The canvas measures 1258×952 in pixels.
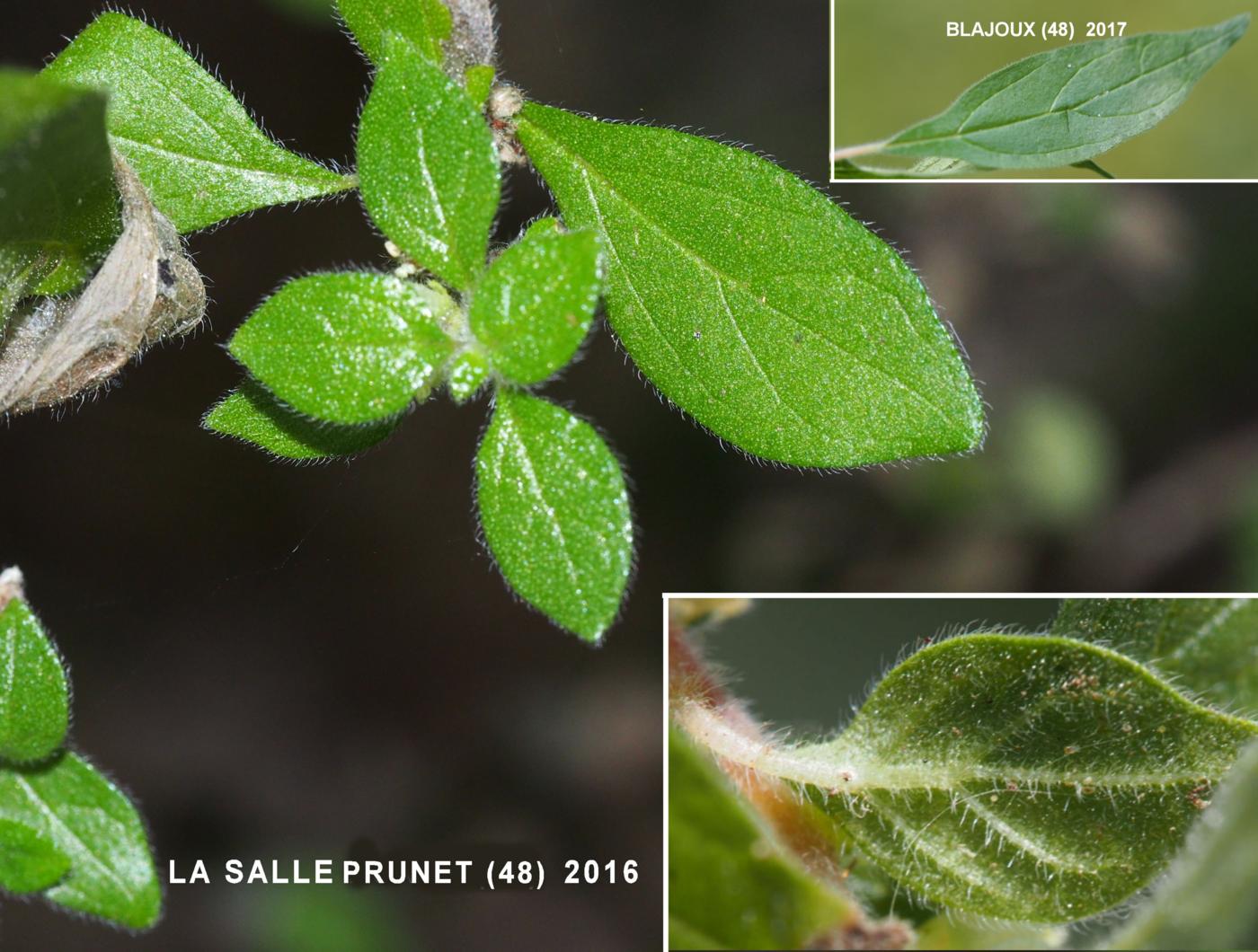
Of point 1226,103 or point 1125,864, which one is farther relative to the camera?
point 1226,103

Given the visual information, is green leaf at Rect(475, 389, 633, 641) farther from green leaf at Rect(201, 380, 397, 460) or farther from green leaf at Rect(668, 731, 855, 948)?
green leaf at Rect(668, 731, 855, 948)

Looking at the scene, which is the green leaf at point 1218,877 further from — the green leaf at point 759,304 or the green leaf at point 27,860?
the green leaf at point 27,860

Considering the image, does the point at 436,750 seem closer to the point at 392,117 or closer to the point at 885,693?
the point at 885,693

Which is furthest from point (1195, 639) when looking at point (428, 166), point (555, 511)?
point (428, 166)

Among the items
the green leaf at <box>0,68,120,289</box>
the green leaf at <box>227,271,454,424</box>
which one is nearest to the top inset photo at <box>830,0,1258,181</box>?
the green leaf at <box>227,271,454,424</box>

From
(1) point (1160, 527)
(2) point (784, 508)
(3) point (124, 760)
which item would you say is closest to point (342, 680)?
(3) point (124, 760)

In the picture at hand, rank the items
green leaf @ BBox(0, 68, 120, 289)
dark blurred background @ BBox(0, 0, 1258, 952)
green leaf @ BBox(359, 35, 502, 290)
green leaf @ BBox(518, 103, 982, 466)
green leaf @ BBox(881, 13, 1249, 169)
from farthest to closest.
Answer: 1. dark blurred background @ BBox(0, 0, 1258, 952)
2. green leaf @ BBox(881, 13, 1249, 169)
3. green leaf @ BBox(518, 103, 982, 466)
4. green leaf @ BBox(359, 35, 502, 290)
5. green leaf @ BBox(0, 68, 120, 289)
